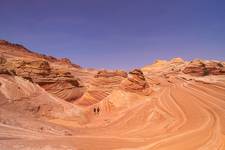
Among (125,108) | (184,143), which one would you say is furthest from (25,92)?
(184,143)

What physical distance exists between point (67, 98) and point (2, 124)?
A: 14987mm

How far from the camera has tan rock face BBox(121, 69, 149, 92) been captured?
2044 cm

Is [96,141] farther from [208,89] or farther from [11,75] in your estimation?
[208,89]

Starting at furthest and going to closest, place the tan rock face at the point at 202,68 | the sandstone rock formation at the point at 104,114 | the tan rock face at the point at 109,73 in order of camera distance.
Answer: the tan rock face at the point at 202,68
the tan rock face at the point at 109,73
the sandstone rock formation at the point at 104,114

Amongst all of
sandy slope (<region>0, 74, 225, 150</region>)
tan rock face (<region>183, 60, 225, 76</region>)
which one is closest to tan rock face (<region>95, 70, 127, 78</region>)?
sandy slope (<region>0, 74, 225, 150</region>)

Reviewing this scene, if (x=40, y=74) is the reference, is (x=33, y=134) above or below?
below

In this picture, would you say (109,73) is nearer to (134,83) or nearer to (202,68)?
(134,83)

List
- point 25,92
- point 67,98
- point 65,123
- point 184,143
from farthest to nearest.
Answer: point 67,98
point 25,92
point 65,123
point 184,143

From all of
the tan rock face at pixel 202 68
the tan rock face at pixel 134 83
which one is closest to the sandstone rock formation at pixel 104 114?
the tan rock face at pixel 134 83

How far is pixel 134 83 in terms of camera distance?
20.6 meters

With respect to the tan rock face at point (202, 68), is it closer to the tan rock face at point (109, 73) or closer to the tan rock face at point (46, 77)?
the tan rock face at point (109, 73)

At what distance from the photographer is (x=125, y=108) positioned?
18.3 m

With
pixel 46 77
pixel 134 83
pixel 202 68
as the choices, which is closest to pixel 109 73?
pixel 46 77

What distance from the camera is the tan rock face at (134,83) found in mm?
20438
